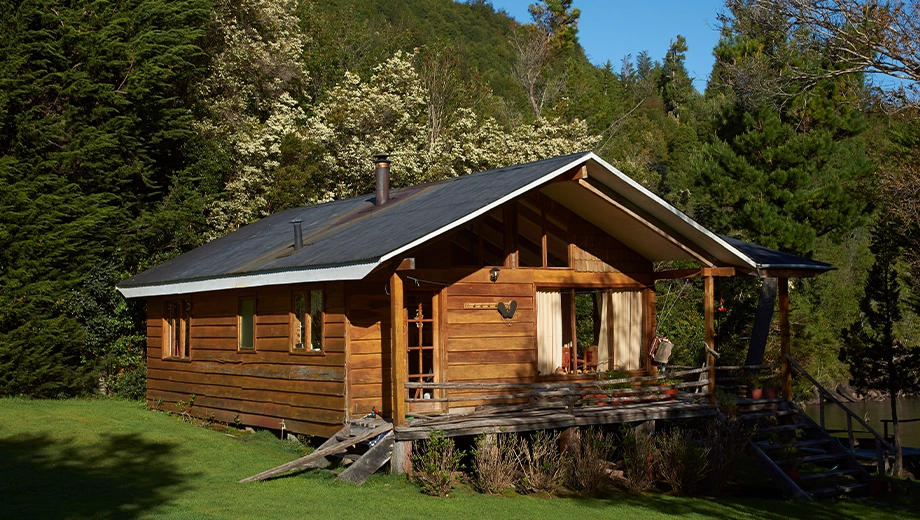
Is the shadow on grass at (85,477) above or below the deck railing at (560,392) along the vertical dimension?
below

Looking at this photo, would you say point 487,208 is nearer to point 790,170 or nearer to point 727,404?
point 727,404

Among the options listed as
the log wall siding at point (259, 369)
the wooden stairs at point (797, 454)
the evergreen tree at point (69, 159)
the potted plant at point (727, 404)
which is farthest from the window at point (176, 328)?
the wooden stairs at point (797, 454)

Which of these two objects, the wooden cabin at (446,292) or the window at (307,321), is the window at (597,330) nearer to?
the wooden cabin at (446,292)

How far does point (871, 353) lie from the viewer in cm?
2180

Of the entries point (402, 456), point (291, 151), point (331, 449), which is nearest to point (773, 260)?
point (402, 456)

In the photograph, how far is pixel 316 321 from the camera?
1576cm

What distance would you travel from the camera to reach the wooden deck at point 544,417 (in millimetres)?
13430

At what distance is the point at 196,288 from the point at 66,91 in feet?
29.1

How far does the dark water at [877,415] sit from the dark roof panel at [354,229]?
15.4 m

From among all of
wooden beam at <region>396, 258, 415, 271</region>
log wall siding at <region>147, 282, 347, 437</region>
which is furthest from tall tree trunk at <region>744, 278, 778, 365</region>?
wooden beam at <region>396, 258, 415, 271</region>

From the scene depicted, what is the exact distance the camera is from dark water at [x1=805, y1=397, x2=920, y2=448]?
90.3 ft

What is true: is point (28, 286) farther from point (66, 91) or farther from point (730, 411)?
point (730, 411)

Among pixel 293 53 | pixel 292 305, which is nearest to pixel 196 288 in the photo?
pixel 292 305

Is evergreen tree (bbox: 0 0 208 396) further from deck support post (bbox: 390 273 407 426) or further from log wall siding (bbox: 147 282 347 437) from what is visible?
deck support post (bbox: 390 273 407 426)
